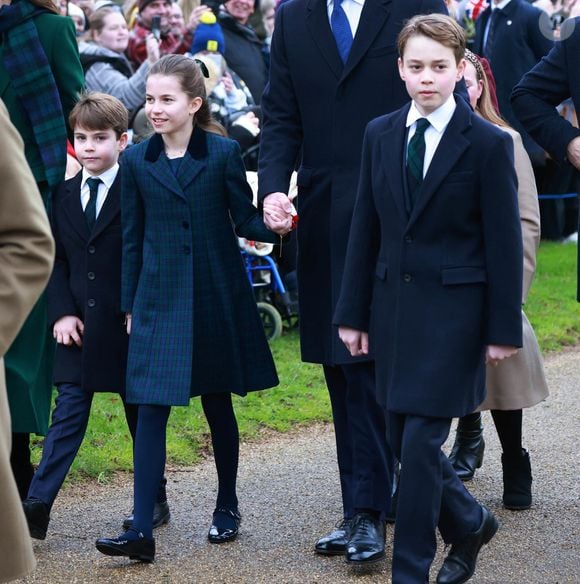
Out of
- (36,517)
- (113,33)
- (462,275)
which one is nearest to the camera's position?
(462,275)

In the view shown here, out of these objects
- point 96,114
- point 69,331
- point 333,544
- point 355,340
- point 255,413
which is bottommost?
point 255,413

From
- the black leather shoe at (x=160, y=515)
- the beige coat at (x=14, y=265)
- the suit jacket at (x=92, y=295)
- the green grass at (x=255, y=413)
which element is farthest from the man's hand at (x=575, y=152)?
the beige coat at (x=14, y=265)

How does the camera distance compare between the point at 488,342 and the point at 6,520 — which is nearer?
the point at 6,520

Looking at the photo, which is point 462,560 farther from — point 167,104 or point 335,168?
point 167,104

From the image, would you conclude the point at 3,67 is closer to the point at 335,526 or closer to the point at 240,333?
the point at 240,333

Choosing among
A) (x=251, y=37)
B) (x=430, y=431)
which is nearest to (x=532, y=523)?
(x=430, y=431)

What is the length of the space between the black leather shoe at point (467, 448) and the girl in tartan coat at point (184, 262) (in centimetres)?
111

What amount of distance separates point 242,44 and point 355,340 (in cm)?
641

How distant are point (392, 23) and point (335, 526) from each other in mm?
1843

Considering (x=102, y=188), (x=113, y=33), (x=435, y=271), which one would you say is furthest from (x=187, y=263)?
(x=113, y=33)

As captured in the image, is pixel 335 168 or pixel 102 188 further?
pixel 102 188

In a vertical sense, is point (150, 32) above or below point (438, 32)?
below

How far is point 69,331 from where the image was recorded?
507 centimetres

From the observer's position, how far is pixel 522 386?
5359mm
